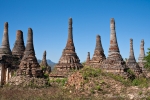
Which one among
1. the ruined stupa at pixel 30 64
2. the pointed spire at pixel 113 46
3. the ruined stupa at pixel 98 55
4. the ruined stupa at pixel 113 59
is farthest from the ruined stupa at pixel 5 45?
the pointed spire at pixel 113 46

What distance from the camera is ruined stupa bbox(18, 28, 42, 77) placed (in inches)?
882

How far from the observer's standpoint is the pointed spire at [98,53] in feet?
91.7

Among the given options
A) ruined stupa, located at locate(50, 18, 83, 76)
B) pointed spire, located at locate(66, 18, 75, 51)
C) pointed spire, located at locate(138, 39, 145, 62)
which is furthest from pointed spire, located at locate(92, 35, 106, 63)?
pointed spire, located at locate(138, 39, 145, 62)

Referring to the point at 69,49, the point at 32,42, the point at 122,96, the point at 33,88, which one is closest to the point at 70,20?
the point at 69,49

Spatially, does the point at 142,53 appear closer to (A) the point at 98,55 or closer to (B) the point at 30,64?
(A) the point at 98,55

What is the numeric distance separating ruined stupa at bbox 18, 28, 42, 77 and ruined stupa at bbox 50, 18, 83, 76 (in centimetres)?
326

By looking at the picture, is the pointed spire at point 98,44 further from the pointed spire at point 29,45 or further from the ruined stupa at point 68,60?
the pointed spire at point 29,45

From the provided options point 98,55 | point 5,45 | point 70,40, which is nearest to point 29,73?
point 5,45

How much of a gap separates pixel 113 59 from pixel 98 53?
677cm

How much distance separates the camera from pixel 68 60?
26.0 metres

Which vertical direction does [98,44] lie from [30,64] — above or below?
above

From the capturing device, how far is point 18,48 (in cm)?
2866

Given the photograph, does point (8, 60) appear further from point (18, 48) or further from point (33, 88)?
point (33, 88)

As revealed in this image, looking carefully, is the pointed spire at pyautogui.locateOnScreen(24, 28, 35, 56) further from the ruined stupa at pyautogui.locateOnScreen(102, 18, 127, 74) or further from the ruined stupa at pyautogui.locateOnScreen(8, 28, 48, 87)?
the ruined stupa at pyautogui.locateOnScreen(102, 18, 127, 74)
